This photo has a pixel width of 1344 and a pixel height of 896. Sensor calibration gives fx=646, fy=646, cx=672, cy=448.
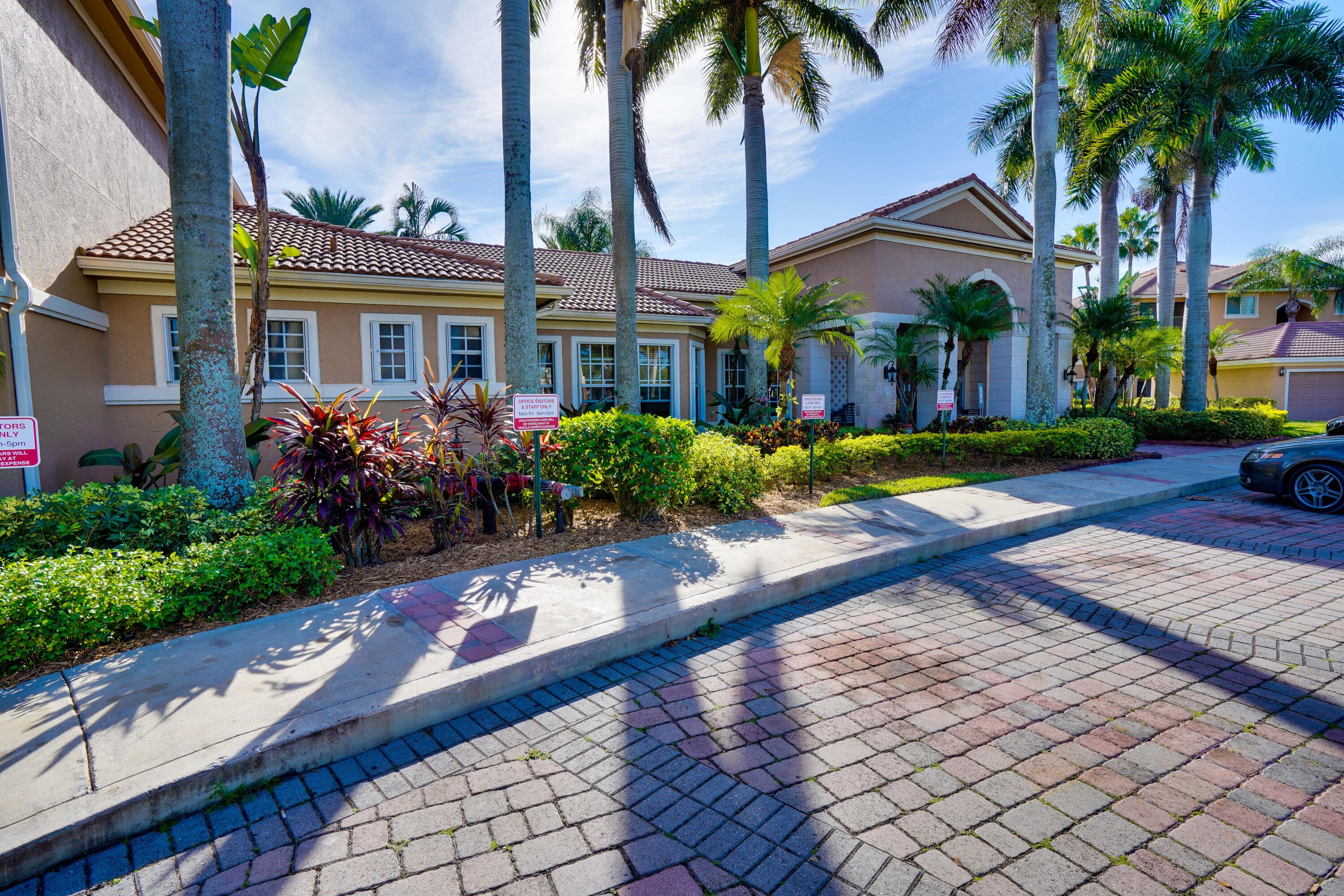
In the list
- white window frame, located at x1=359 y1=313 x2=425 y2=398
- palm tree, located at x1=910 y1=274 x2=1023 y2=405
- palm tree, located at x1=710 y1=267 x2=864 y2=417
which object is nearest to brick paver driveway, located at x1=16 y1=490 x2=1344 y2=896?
palm tree, located at x1=710 y1=267 x2=864 y2=417

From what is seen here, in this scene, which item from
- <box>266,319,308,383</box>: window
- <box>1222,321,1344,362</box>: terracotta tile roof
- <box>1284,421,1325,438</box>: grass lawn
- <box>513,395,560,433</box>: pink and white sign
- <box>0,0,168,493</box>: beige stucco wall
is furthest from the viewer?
<box>1222,321,1344,362</box>: terracotta tile roof

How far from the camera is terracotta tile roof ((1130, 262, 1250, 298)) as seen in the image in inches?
1503

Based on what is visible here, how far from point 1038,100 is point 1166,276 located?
37.8ft

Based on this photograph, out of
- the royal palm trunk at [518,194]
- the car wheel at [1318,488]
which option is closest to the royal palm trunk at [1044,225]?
the car wheel at [1318,488]

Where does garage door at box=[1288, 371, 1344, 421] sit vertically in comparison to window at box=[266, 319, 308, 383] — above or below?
below

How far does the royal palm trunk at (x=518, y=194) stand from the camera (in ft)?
29.9

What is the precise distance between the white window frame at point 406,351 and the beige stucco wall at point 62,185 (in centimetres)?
379

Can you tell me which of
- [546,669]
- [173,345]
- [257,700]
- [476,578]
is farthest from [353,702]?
[173,345]

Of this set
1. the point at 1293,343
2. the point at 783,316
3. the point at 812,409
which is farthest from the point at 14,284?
the point at 1293,343

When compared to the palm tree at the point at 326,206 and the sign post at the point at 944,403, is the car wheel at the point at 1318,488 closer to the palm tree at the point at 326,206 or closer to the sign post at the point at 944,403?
the sign post at the point at 944,403

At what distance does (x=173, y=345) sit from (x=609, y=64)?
9.05 metres

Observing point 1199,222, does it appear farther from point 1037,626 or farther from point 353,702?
point 353,702

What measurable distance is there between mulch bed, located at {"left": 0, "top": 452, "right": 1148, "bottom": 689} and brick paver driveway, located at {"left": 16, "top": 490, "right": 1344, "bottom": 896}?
2.19 m

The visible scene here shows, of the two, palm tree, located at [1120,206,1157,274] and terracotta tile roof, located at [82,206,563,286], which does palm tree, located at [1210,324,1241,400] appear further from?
terracotta tile roof, located at [82,206,563,286]
